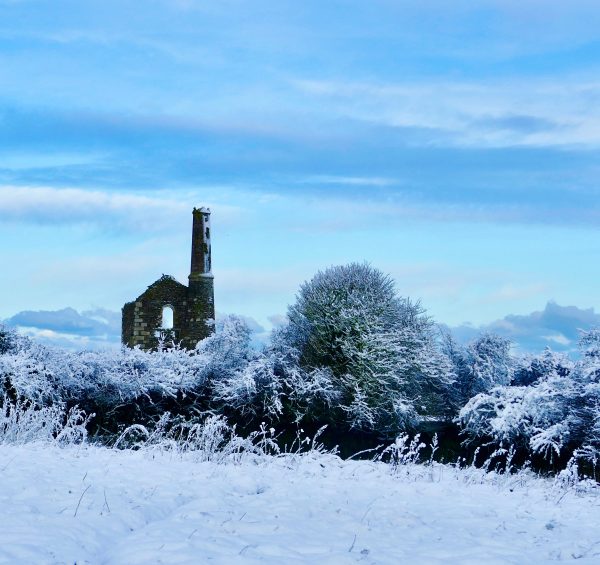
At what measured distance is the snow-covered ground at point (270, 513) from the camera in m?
6.80

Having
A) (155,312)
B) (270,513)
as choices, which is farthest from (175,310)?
(270,513)

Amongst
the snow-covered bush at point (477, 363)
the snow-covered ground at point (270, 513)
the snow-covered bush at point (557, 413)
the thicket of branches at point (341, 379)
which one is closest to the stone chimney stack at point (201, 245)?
Result: the thicket of branches at point (341, 379)

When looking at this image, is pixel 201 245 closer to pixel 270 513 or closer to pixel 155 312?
pixel 155 312

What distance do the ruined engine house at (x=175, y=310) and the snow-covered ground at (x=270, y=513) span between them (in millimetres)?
22192

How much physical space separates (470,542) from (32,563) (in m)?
4.43

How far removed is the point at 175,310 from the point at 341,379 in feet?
55.9

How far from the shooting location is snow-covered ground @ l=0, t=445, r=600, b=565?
22.3 feet

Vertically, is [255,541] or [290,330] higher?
[290,330]

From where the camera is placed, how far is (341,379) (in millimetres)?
19016

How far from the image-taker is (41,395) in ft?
53.8

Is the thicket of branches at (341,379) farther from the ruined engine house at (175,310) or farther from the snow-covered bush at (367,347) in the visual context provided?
the ruined engine house at (175,310)

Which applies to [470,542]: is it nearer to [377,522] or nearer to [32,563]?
[377,522]

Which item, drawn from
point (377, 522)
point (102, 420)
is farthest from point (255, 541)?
point (102, 420)

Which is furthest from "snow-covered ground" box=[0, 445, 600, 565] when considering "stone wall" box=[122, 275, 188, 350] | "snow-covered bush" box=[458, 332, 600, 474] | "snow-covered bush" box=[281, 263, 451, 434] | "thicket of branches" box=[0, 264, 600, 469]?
"stone wall" box=[122, 275, 188, 350]
